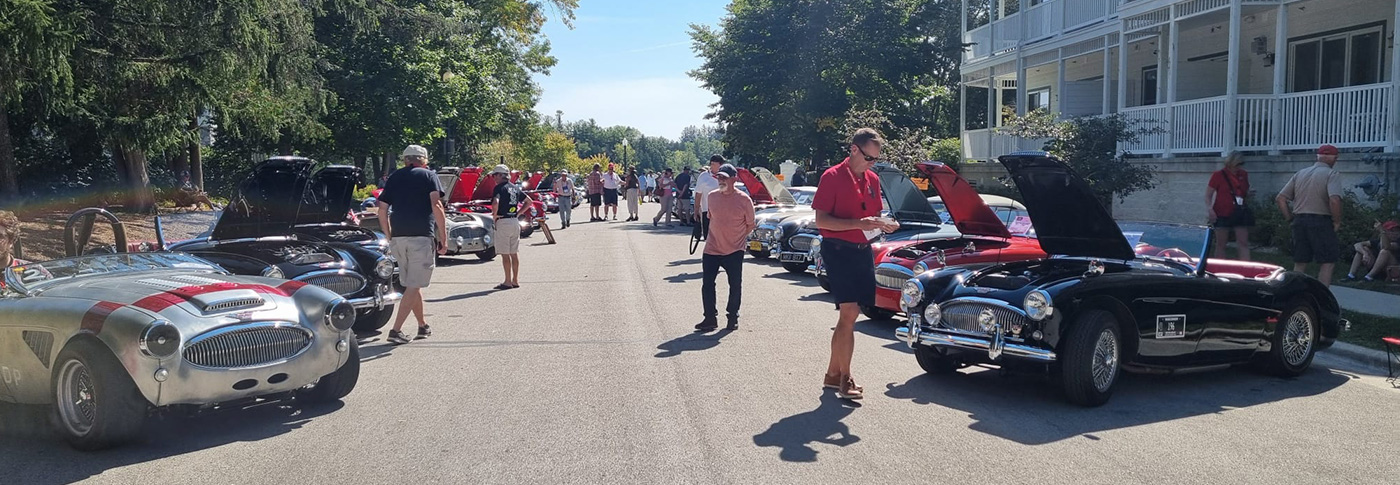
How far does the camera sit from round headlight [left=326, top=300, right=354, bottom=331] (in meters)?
6.73

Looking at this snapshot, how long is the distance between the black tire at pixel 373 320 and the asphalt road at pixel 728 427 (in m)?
0.47

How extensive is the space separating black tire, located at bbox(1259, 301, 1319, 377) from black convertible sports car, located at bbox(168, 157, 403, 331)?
7.32 m

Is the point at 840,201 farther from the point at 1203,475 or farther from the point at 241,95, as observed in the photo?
the point at 241,95

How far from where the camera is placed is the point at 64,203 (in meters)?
24.6

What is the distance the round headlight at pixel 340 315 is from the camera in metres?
6.73

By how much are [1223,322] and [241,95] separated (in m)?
18.6

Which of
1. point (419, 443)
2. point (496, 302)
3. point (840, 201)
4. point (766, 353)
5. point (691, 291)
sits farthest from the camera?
point (691, 291)

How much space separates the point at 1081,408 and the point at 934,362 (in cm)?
130

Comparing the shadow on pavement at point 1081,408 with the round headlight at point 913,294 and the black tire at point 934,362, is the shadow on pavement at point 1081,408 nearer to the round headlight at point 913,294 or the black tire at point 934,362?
the black tire at point 934,362

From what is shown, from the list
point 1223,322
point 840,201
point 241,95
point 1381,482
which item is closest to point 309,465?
point 840,201

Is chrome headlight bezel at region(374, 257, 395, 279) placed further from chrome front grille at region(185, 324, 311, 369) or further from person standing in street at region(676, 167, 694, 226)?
person standing in street at region(676, 167, 694, 226)

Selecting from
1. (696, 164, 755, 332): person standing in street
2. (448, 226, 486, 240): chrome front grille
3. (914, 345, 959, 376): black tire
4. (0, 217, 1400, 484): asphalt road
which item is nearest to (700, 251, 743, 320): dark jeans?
(696, 164, 755, 332): person standing in street

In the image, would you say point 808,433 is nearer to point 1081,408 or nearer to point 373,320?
point 1081,408

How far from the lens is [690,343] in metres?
9.49
